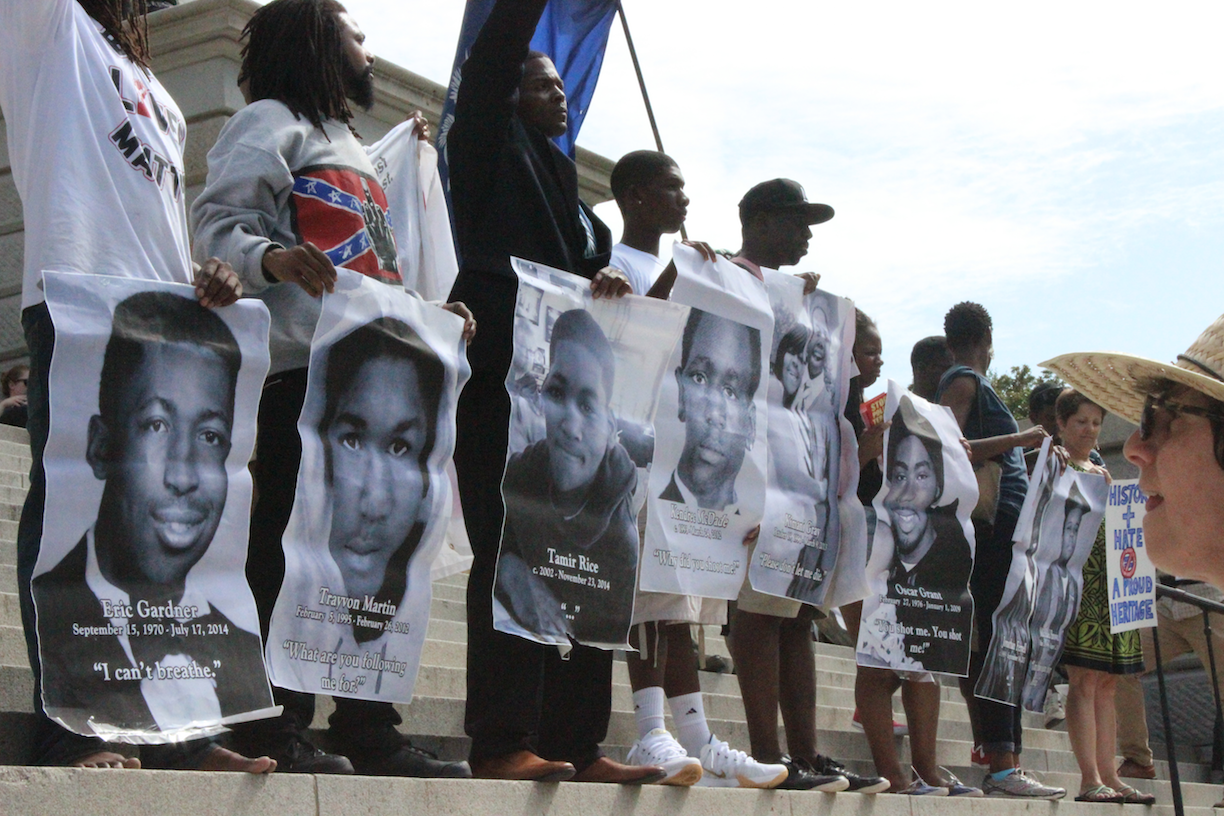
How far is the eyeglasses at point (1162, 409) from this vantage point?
7.45ft

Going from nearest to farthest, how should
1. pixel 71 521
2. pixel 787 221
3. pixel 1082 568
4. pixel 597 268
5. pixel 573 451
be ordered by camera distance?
pixel 71 521 < pixel 573 451 < pixel 597 268 < pixel 787 221 < pixel 1082 568

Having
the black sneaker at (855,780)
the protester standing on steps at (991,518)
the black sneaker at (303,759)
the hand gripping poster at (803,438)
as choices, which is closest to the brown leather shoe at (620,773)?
the black sneaker at (303,759)

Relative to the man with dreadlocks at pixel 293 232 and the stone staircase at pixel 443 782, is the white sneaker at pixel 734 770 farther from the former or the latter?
the man with dreadlocks at pixel 293 232

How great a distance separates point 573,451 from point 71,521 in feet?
5.11

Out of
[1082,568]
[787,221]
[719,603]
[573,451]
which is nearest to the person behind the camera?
[573,451]

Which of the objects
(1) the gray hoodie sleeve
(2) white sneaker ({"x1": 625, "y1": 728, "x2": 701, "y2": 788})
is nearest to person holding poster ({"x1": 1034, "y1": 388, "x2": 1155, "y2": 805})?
(2) white sneaker ({"x1": 625, "y1": 728, "x2": 701, "y2": 788})

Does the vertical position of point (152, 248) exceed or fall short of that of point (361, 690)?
it exceeds it

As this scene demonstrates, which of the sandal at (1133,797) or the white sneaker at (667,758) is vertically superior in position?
the white sneaker at (667,758)

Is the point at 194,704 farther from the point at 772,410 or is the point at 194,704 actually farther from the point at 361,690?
the point at 772,410

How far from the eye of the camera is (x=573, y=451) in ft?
14.8

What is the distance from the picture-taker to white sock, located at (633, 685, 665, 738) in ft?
15.4

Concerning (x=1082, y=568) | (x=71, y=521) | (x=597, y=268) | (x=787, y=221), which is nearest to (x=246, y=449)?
(x=71, y=521)

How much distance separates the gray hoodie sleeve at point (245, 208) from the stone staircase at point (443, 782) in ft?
3.87

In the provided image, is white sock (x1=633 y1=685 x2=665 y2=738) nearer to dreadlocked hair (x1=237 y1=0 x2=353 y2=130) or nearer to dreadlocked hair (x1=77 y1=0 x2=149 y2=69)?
dreadlocked hair (x1=237 y1=0 x2=353 y2=130)
